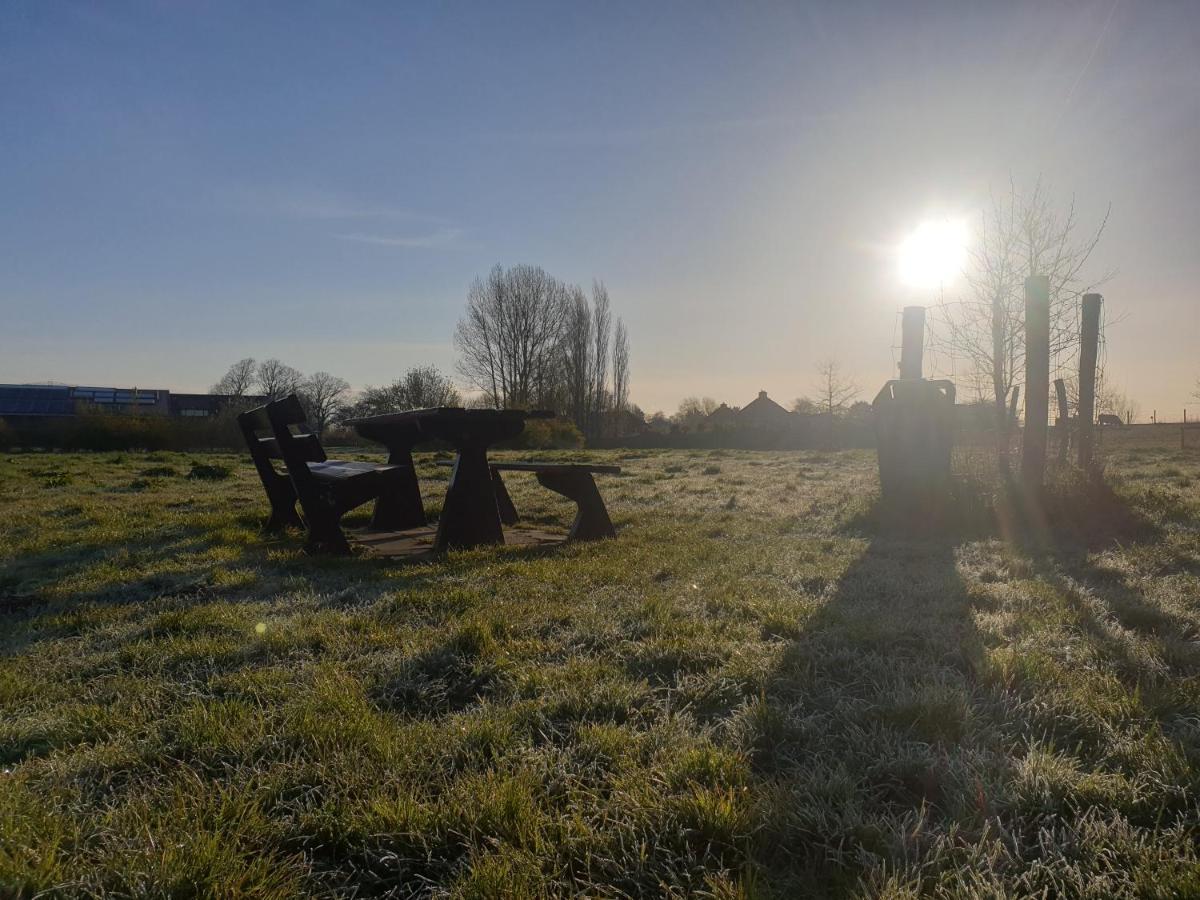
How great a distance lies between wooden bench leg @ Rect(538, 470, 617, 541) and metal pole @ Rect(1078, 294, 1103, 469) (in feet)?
17.2

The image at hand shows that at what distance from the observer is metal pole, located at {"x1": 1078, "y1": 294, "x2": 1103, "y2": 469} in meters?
7.69

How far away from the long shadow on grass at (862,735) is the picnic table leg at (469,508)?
316cm

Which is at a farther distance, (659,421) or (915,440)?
(659,421)

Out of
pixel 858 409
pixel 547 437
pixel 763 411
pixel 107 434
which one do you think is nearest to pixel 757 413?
pixel 763 411

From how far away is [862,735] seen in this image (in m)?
2.36

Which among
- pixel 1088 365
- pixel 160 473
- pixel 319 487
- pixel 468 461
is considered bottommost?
pixel 160 473

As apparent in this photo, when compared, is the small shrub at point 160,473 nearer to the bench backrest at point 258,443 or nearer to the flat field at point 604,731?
the bench backrest at point 258,443

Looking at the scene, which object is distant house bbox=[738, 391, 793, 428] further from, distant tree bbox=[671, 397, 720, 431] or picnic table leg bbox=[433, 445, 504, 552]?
picnic table leg bbox=[433, 445, 504, 552]

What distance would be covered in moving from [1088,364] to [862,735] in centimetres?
726

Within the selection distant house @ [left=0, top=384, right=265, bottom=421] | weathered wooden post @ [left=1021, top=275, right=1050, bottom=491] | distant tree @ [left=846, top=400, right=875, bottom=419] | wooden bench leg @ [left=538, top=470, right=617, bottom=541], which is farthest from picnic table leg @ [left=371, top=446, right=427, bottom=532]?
distant house @ [left=0, top=384, right=265, bottom=421]

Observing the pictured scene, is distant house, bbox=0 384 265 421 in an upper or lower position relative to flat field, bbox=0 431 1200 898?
upper

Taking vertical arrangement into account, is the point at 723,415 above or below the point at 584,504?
above

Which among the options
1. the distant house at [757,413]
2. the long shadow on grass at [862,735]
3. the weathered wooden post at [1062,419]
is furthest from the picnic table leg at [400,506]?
the distant house at [757,413]

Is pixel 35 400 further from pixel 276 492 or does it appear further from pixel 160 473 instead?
pixel 276 492
